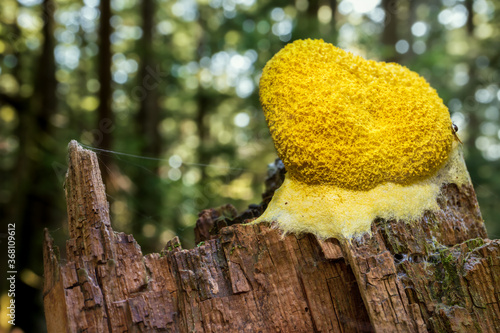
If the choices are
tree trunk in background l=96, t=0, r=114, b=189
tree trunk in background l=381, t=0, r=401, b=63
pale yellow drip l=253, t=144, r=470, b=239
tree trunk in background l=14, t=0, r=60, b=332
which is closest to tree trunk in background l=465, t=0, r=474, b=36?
tree trunk in background l=381, t=0, r=401, b=63

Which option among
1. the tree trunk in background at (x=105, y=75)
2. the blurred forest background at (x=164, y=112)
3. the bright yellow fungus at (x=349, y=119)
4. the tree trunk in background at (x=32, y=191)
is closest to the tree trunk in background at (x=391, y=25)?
the blurred forest background at (x=164, y=112)

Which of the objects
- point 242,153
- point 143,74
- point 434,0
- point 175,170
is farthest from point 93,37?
point 434,0

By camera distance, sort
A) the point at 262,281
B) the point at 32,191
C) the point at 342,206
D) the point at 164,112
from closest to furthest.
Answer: the point at 262,281 < the point at 342,206 < the point at 32,191 < the point at 164,112

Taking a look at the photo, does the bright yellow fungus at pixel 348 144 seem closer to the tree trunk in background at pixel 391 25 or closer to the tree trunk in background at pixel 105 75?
the tree trunk in background at pixel 105 75

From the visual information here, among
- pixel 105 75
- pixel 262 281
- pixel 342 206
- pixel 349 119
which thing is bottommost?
pixel 262 281

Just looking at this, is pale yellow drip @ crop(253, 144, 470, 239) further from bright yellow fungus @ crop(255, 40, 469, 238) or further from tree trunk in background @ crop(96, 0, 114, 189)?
tree trunk in background @ crop(96, 0, 114, 189)

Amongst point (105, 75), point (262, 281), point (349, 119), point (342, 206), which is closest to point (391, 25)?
point (105, 75)

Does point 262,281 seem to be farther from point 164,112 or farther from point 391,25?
point 164,112
